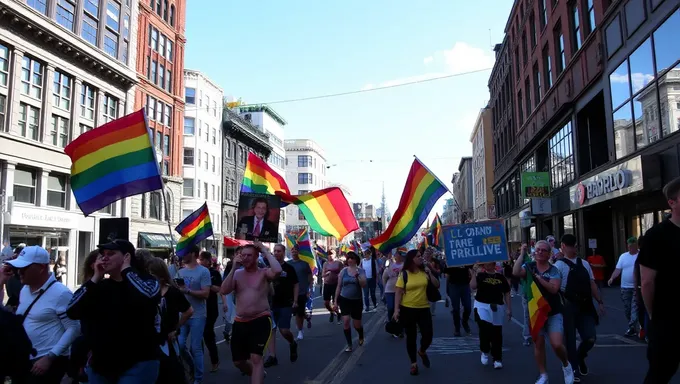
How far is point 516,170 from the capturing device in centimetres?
4119

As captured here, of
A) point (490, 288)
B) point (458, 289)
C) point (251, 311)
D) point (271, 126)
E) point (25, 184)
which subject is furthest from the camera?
point (271, 126)

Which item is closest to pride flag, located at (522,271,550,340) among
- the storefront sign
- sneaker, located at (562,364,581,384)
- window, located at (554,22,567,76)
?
sneaker, located at (562,364,581,384)

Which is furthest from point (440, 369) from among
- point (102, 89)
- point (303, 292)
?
point (102, 89)

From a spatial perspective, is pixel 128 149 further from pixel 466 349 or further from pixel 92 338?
pixel 466 349

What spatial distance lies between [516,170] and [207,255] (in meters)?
35.1

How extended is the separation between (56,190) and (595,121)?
28843mm

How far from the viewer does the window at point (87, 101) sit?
1357 inches

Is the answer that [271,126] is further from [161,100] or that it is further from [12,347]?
[12,347]

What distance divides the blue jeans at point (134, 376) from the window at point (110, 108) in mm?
35820

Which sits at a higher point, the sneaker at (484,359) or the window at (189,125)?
the window at (189,125)

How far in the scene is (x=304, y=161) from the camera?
9319 centimetres

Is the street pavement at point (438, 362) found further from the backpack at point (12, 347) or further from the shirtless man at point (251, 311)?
the backpack at point (12, 347)

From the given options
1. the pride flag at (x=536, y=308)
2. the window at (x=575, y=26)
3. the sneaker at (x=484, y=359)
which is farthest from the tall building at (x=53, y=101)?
the pride flag at (x=536, y=308)

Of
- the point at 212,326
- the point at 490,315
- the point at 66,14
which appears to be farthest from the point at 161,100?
the point at 490,315
